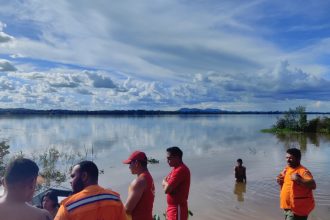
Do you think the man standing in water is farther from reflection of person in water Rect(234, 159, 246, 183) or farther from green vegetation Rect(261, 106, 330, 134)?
green vegetation Rect(261, 106, 330, 134)

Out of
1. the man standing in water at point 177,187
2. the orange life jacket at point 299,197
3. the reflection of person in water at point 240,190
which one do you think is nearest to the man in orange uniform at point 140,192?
the man standing in water at point 177,187

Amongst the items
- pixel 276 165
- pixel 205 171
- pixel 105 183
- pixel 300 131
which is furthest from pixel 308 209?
pixel 300 131

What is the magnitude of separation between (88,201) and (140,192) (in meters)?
1.48

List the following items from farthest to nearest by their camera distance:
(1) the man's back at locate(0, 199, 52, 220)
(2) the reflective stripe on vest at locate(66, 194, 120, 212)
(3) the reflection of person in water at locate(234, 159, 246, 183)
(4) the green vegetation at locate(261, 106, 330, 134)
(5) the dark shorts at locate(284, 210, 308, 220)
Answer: (4) the green vegetation at locate(261, 106, 330, 134)
(3) the reflection of person in water at locate(234, 159, 246, 183)
(5) the dark shorts at locate(284, 210, 308, 220)
(2) the reflective stripe on vest at locate(66, 194, 120, 212)
(1) the man's back at locate(0, 199, 52, 220)

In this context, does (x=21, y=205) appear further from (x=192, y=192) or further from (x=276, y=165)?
(x=276, y=165)

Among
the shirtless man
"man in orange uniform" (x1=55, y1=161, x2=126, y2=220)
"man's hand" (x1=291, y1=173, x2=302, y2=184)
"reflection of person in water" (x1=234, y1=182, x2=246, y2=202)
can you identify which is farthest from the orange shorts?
"reflection of person in water" (x1=234, y1=182, x2=246, y2=202)

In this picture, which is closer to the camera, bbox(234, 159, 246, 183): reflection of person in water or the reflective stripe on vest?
the reflective stripe on vest

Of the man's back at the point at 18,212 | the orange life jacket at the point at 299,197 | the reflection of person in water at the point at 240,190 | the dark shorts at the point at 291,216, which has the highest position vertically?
the man's back at the point at 18,212

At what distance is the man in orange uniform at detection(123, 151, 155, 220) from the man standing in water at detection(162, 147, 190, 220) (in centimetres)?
119

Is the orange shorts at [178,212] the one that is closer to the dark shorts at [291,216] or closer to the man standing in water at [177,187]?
the man standing in water at [177,187]

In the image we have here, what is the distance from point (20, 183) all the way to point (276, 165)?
67.2ft

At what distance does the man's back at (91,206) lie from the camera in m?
3.12

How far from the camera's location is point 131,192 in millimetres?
4602

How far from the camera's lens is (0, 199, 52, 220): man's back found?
3.02 meters
